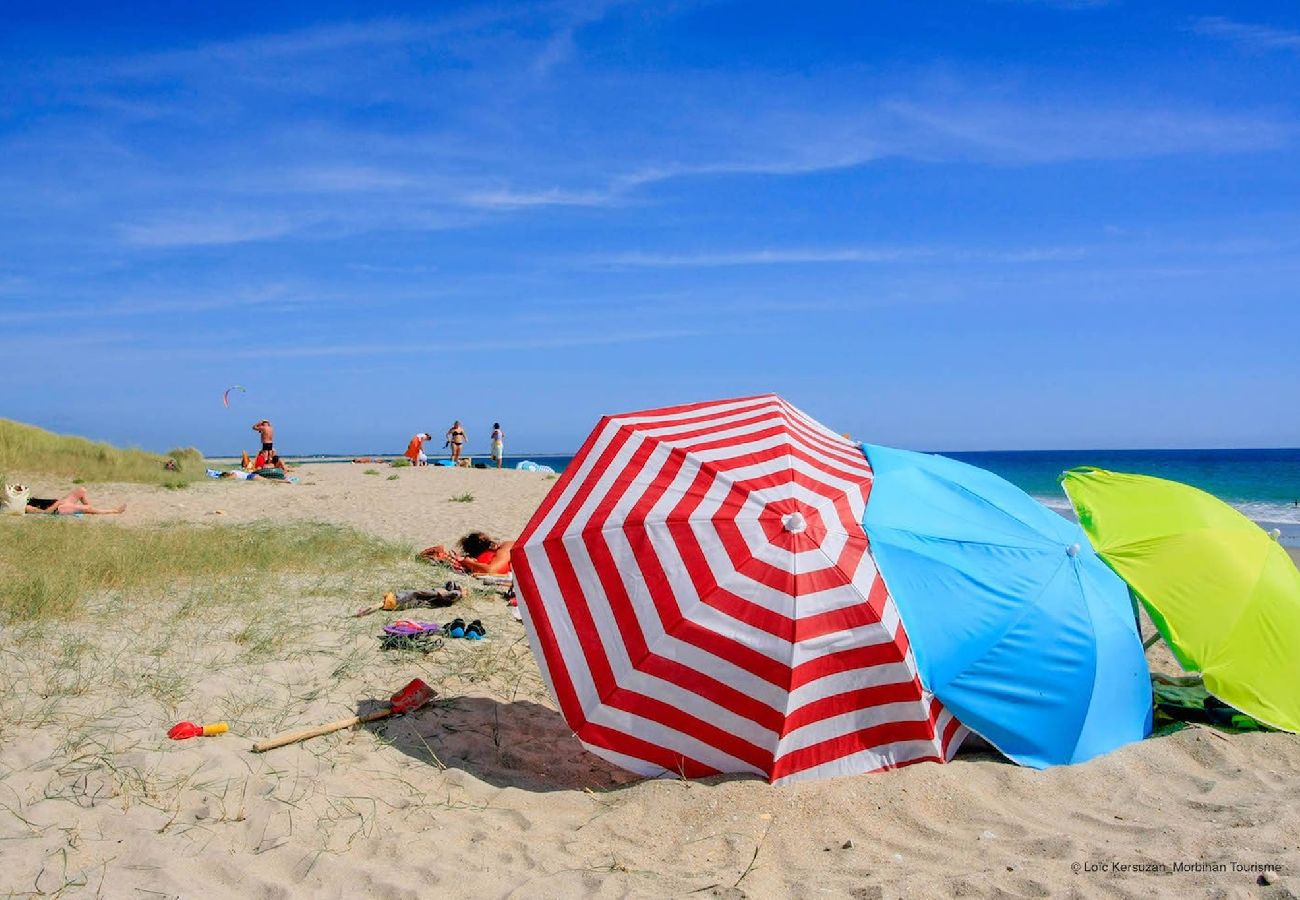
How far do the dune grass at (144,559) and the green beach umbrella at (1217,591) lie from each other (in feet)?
21.0

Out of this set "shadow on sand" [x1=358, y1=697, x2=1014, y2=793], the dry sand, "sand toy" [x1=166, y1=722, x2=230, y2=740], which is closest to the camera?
the dry sand

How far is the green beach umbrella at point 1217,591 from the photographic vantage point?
5.04m

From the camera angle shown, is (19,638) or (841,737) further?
(19,638)

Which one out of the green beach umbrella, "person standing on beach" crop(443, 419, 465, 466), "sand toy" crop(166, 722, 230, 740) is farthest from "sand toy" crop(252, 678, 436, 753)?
"person standing on beach" crop(443, 419, 465, 466)

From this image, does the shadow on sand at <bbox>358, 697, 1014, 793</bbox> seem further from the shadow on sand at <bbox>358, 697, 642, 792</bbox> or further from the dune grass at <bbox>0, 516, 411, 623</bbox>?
the dune grass at <bbox>0, 516, 411, 623</bbox>

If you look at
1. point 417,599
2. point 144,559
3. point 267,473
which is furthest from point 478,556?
point 267,473

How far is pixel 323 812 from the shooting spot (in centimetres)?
399

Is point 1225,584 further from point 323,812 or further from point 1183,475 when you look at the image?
point 1183,475

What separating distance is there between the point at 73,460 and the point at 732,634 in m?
19.4

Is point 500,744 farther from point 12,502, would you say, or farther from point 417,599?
point 12,502

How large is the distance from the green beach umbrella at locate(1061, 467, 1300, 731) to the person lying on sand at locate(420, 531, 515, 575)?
5472mm

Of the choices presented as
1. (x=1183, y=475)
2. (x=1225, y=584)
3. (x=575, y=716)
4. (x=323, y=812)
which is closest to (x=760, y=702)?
(x=575, y=716)

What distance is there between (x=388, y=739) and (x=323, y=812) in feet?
3.15

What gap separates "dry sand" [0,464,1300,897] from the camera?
3.48 metres
